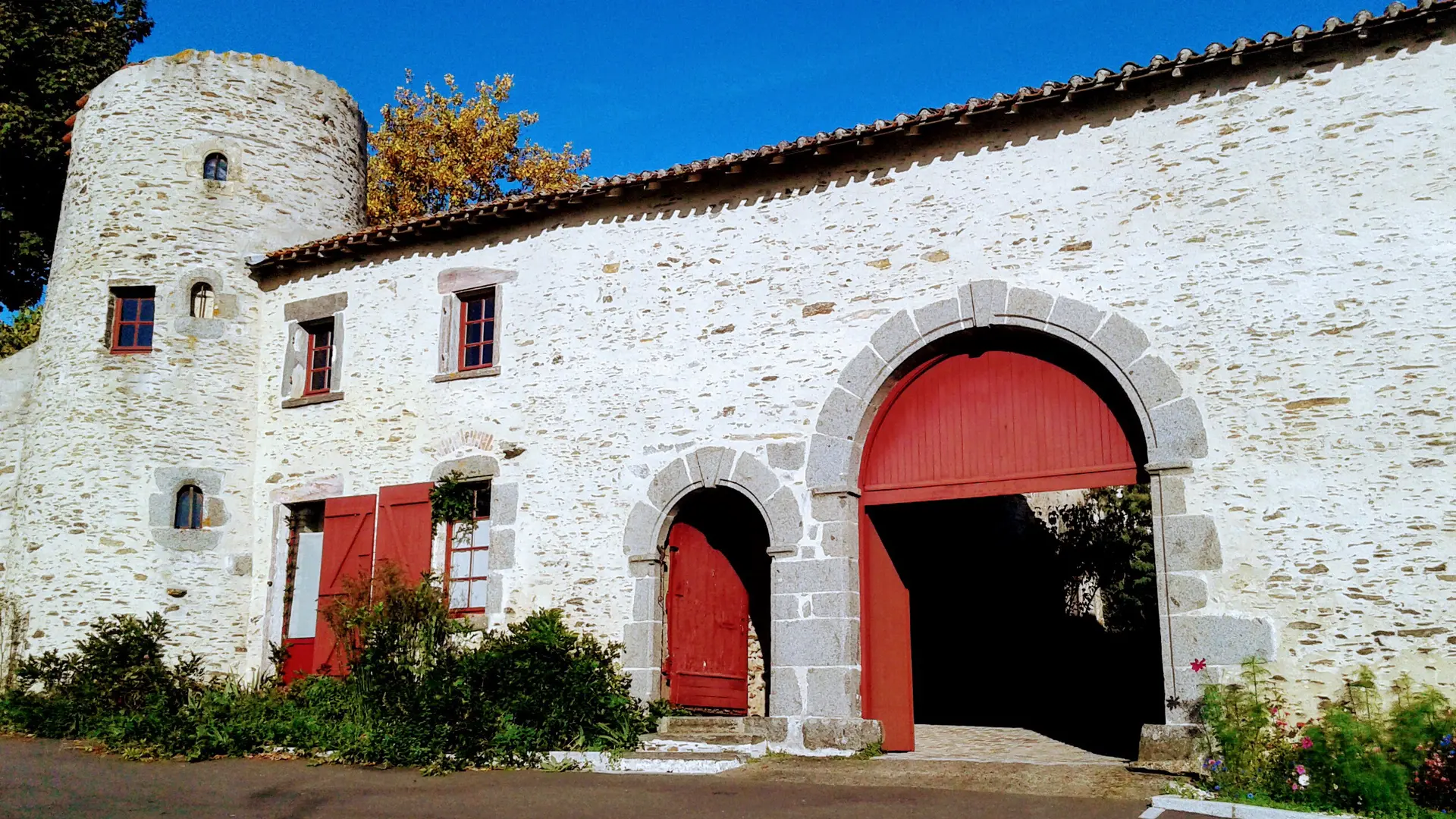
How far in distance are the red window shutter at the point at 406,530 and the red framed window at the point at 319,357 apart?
69.7 inches

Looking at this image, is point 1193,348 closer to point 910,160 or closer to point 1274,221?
point 1274,221

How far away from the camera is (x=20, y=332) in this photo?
1772cm

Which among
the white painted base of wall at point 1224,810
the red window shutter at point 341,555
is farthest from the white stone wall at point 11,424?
the white painted base of wall at point 1224,810

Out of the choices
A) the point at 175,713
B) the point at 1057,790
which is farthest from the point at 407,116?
the point at 1057,790

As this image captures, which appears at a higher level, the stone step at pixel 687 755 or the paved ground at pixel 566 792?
the stone step at pixel 687 755

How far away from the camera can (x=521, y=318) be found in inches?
450

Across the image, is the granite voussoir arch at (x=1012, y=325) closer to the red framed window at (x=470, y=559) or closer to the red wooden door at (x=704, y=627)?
the red wooden door at (x=704, y=627)

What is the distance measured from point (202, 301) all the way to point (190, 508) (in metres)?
2.32

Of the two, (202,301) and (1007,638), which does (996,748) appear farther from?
(202,301)

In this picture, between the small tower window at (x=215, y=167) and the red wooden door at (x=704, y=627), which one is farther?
the small tower window at (x=215, y=167)

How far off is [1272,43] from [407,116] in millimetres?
15711

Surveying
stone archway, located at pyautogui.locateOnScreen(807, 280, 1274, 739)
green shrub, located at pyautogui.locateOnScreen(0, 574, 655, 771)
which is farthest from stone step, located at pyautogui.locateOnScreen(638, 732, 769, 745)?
stone archway, located at pyautogui.locateOnScreen(807, 280, 1274, 739)

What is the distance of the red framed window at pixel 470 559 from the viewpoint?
36.5ft

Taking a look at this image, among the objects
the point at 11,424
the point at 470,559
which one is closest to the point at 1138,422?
the point at 470,559
